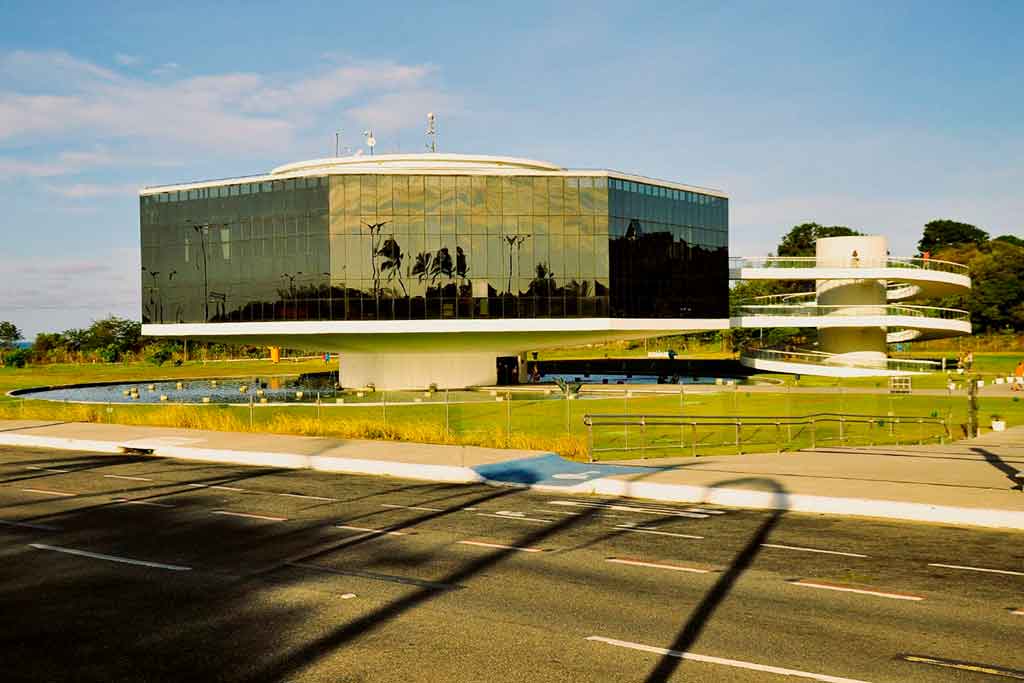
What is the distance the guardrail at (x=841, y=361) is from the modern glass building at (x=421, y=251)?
16.9 metres

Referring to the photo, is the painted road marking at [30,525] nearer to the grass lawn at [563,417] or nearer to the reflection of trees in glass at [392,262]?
the grass lawn at [563,417]

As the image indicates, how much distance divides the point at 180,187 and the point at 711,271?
36.7m

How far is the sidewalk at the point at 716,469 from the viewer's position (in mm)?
17312

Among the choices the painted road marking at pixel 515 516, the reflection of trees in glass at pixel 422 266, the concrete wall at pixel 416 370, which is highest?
the reflection of trees in glass at pixel 422 266

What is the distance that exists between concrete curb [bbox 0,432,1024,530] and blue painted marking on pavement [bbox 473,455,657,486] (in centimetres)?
33

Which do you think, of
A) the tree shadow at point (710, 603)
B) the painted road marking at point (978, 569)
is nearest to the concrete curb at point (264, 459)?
the tree shadow at point (710, 603)

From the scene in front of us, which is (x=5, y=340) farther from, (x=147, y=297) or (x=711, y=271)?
(x=711, y=271)

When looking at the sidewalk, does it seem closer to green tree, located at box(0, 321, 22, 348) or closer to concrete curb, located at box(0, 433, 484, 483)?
concrete curb, located at box(0, 433, 484, 483)

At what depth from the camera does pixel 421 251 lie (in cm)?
5944

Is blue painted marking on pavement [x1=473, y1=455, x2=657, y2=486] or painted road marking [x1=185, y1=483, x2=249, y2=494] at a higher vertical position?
blue painted marking on pavement [x1=473, y1=455, x2=657, y2=486]

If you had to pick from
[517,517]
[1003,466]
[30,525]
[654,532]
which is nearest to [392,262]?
[1003,466]

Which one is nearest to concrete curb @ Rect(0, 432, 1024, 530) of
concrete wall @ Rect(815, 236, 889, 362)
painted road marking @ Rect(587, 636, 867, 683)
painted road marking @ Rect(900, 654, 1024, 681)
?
painted road marking @ Rect(900, 654, 1024, 681)

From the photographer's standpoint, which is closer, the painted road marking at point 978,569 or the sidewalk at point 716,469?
the painted road marking at point 978,569

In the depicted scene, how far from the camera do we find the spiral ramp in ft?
234
